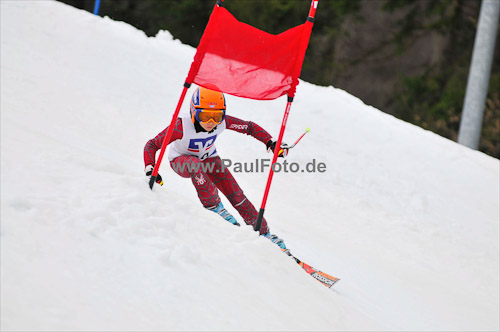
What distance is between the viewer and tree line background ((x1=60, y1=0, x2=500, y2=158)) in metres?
16.4

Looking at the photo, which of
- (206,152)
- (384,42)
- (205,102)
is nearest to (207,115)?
(205,102)

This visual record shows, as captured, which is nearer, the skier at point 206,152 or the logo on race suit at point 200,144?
the skier at point 206,152

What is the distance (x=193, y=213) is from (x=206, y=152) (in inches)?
47.9

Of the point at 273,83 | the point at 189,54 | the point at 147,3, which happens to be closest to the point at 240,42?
the point at 273,83

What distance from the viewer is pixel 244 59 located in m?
4.40

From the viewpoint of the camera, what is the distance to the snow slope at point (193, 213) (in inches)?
111

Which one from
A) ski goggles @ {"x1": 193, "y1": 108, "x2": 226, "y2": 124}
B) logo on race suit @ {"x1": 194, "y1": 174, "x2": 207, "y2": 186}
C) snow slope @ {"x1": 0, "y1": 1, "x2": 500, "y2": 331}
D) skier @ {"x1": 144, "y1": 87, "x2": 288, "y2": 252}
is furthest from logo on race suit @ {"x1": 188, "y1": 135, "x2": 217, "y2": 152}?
snow slope @ {"x1": 0, "y1": 1, "x2": 500, "y2": 331}

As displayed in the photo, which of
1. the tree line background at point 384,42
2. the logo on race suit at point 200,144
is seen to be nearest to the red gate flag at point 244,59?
the logo on race suit at point 200,144

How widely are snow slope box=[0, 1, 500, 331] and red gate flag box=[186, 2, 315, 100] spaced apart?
94 centimetres

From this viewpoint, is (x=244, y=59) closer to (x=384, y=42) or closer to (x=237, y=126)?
(x=237, y=126)

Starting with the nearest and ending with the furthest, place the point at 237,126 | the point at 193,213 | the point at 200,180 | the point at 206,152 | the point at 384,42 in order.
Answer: the point at 193,213 → the point at 200,180 → the point at 206,152 → the point at 237,126 → the point at 384,42

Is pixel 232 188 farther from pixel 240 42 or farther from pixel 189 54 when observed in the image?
pixel 189 54

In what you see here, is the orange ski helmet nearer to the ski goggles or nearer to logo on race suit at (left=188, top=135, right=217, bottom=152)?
the ski goggles

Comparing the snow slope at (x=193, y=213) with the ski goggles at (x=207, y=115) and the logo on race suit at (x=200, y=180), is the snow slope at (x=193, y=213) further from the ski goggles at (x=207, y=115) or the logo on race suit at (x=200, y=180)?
the ski goggles at (x=207, y=115)
